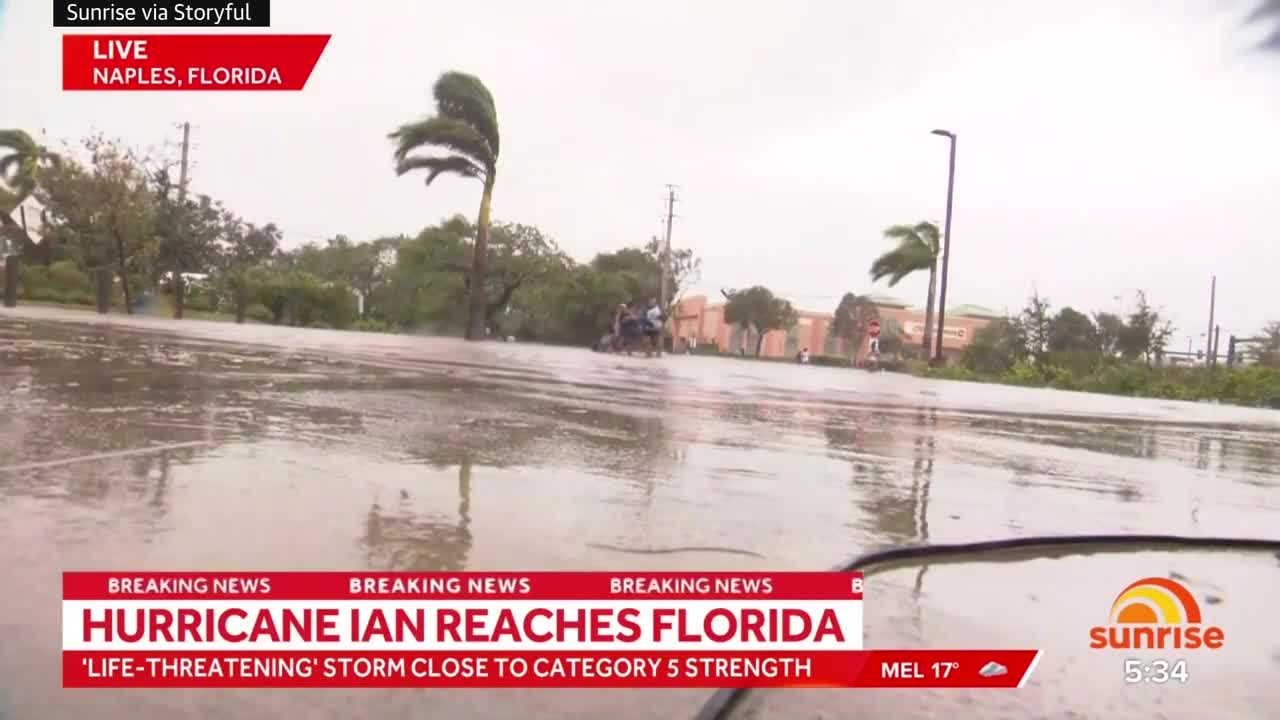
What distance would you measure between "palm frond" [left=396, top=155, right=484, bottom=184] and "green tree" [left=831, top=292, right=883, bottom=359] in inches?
1333

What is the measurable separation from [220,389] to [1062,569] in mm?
4307

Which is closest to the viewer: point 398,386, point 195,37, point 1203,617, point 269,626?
point 269,626

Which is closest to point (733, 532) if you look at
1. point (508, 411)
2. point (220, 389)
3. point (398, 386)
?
point (508, 411)

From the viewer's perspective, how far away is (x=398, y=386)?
19.2 feet

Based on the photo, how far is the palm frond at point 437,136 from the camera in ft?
76.5

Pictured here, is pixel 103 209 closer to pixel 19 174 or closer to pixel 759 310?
pixel 19 174

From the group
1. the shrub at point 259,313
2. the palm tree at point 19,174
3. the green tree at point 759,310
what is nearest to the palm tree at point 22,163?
the palm tree at point 19,174

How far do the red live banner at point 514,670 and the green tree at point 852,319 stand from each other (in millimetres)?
52713

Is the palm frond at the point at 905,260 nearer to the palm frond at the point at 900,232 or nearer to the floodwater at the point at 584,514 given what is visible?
the palm frond at the point at 900,232

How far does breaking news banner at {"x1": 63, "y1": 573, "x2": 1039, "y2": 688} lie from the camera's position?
1314 mm

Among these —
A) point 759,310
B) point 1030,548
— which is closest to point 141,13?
point 1030,548

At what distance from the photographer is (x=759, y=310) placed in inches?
2162

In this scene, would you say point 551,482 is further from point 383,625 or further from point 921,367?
point 921,367

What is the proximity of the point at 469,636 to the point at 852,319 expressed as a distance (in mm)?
54761
